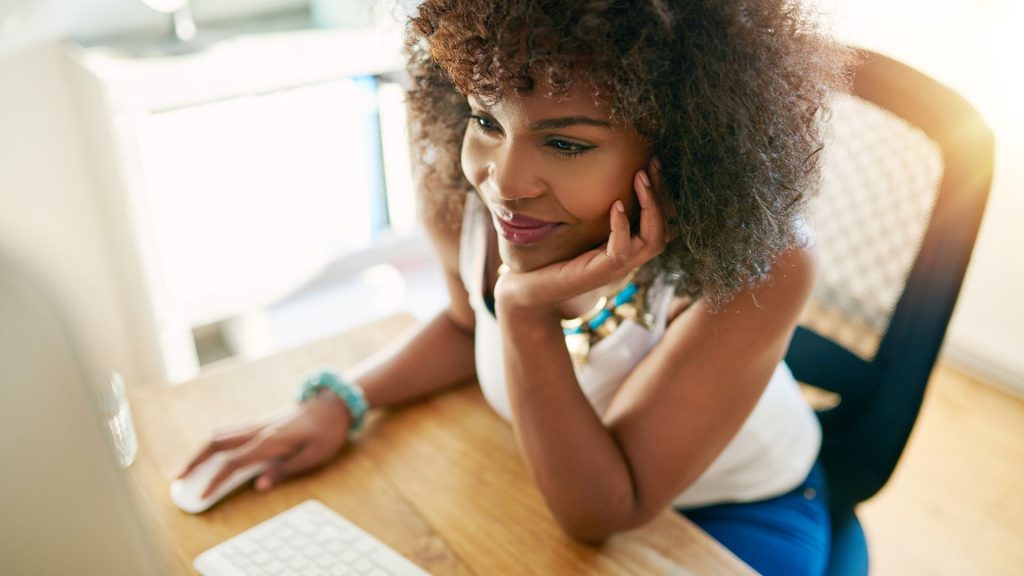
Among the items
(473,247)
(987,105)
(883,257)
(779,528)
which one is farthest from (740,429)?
(987,105)

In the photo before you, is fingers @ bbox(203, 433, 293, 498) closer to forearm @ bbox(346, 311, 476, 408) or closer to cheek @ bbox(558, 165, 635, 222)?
forearm @ bbox(346, 311, 476, 408)

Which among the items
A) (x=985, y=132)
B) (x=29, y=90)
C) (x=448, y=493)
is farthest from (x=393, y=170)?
(x=985, y=132)

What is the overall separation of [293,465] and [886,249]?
0.78 meters

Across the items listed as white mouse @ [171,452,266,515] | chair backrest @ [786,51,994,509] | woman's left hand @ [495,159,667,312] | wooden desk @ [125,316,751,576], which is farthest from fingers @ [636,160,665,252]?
white mouse @ [171,452,266,515]

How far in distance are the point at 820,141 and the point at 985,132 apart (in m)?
0.23

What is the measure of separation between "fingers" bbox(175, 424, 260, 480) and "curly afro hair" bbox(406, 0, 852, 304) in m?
0.51

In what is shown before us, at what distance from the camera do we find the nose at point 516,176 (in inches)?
31.5

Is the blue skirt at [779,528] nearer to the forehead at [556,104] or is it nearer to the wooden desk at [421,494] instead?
the wooden desk at [421,494]

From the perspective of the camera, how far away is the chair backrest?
0.94 meters

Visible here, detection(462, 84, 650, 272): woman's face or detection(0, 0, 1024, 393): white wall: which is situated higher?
detection(462, 84, 650, 272): woman's face

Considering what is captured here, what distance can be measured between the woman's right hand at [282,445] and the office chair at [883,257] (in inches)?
24.2

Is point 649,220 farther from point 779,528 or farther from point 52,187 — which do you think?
point 52,187

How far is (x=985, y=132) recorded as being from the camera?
91 centimetres

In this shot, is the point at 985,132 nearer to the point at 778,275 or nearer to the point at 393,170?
the point at 778,275
